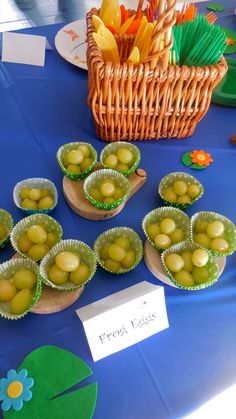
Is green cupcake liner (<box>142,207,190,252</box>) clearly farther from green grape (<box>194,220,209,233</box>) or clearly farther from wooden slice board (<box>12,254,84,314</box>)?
wooden slice board (<box>12,254,84,314</box>)

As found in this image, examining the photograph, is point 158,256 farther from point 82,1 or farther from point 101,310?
point 82,1

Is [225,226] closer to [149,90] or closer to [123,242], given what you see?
[123,242]

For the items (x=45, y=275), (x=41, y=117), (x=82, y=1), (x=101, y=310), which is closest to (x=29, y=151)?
(x=41, y=117)

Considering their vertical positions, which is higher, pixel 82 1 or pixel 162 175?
pixel 82 1

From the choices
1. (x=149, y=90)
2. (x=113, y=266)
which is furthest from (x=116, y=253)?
(x=149, y=90)

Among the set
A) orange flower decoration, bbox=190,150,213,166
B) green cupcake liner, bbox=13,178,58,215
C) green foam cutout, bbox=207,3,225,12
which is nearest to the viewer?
green cupcake liner, bbox=13,178,58,215

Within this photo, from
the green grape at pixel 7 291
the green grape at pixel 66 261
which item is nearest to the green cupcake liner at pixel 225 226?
the green grape at pixel 66 261

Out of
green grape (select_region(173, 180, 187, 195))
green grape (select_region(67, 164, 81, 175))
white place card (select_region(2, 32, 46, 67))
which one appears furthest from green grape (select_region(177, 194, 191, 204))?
white place card (select_region(2, 32, 46, 67))
